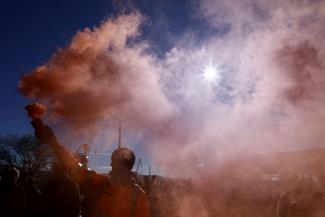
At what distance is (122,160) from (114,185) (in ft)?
0.82

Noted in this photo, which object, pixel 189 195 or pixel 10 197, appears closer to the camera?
pixel 10 197

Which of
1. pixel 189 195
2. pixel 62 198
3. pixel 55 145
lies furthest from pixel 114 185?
pixel 189 195

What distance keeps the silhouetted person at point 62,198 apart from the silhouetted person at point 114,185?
1.97 metres

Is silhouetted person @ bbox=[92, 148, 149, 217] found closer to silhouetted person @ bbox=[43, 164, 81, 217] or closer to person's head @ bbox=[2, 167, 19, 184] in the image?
silhouetted person @ bbox=[43, 164, 81, 217]

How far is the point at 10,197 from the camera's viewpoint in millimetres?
5082

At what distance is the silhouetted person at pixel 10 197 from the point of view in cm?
501

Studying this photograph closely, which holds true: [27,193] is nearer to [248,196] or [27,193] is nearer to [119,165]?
[119,165]

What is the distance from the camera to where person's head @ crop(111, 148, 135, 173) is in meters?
3.40

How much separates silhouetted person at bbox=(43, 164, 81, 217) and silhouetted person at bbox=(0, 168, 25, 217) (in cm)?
45

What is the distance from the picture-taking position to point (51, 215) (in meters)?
5.27

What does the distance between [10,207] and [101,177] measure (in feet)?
7.28

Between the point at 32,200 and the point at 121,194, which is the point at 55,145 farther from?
the point at 32,200

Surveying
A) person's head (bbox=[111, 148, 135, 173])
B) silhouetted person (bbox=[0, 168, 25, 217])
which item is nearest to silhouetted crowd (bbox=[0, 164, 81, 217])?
silhouetted person (bbox=[0, 168, 25, 217])

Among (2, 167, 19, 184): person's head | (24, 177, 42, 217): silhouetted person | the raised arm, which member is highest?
the raised arm
